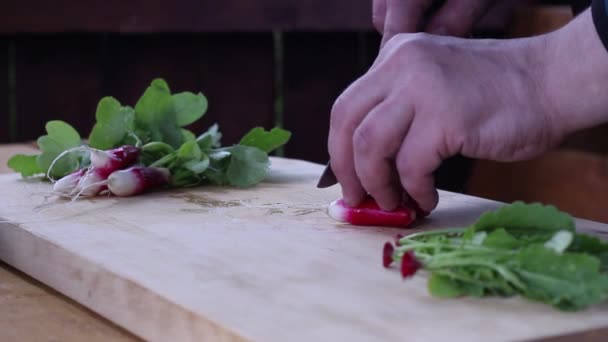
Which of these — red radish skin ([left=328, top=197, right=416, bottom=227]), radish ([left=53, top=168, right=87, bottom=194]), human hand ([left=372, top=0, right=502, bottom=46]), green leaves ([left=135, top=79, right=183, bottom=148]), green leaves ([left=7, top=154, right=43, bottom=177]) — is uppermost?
human hand ([left=372, top=0, right=502, bottom=46])

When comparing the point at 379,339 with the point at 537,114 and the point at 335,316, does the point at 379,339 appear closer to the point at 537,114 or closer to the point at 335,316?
the point at 335,316

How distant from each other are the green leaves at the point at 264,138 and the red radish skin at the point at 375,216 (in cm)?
47

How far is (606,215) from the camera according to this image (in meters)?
3.17

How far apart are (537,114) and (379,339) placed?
50 centimetres

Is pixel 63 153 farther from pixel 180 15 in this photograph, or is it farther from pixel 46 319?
pixel 180 15

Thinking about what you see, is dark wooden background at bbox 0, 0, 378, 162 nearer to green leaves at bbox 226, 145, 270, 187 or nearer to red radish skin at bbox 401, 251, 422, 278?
green leaves at bbox 226, 145, 270, 187

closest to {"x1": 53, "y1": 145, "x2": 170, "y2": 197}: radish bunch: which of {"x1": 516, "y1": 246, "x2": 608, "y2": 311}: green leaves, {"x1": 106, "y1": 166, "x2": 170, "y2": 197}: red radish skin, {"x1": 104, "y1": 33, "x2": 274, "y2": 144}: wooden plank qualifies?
{"x1": 106, "y1": 166, "x2": 170, "y2": 197}: red radish skin

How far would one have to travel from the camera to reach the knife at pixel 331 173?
65.5 inches

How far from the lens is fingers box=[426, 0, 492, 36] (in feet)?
5.61

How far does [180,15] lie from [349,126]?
1.78 m

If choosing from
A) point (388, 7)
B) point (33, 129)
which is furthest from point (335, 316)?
point (33, 129)

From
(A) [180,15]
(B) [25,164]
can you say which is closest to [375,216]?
(B) [25,164]

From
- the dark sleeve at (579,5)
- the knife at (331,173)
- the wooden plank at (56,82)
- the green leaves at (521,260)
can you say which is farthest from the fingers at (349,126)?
the wooden plank at (56,82)

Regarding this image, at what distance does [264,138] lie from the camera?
1932 millimetres
